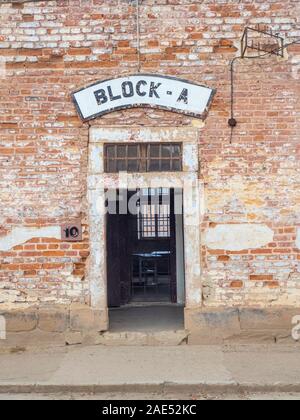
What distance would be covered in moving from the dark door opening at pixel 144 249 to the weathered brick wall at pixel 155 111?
114 inches

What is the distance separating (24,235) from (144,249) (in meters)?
4.10

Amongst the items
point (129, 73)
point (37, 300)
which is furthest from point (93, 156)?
point (37, 300)

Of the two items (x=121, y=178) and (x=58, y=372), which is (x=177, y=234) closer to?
(x=121, y=178)

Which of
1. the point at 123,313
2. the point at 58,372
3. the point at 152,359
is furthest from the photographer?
the point at 123,313

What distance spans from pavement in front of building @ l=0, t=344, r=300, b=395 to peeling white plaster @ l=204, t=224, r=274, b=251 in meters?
1.32

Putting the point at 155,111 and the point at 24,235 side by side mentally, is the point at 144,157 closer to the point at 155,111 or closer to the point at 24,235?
the point at 155,111

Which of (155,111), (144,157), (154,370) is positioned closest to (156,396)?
(154,370)

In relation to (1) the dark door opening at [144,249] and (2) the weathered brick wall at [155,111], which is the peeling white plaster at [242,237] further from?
(1) the dark door opening at [144,249]

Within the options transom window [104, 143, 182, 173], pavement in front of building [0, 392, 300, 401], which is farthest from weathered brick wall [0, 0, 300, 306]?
pavement in front of building [0, 392, 300, 401]

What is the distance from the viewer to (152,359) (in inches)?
238

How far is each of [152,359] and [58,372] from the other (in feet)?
3.75

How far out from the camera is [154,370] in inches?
221

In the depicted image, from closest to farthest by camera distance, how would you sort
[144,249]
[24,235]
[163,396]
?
[163,396], [24,235], [144,249]

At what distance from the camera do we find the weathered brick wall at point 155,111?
6.74 meters
